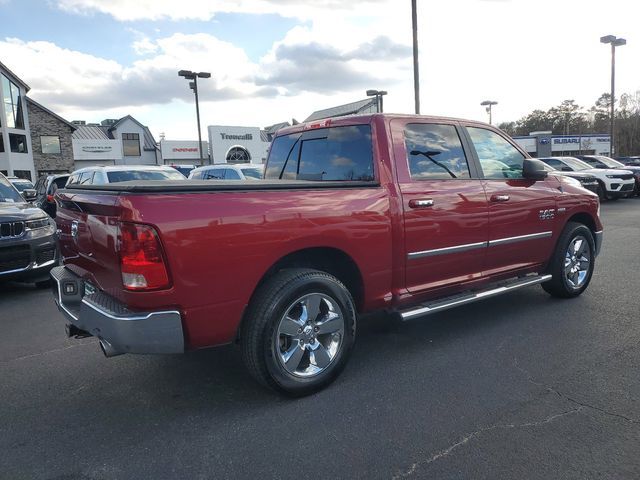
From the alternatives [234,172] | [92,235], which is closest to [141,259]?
[92,235]

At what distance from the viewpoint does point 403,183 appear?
150 inches

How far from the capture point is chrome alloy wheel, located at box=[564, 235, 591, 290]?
5.34 meters

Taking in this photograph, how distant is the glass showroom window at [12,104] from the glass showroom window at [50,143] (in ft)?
7.23

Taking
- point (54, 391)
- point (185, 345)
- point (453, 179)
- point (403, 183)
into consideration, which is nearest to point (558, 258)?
point (453, 179)

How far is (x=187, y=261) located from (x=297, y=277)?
0.75m

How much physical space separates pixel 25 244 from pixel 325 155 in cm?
423

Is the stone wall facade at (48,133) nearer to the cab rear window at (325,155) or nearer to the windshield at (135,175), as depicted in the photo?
the windshield at (135,175)

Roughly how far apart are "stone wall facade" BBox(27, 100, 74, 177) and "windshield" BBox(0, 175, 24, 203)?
4104 cm

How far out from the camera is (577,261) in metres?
5.45

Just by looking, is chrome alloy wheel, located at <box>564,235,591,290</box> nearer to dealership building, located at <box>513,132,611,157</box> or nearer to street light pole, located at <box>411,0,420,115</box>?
street light pole, located at <box>411,0,420,115</box>

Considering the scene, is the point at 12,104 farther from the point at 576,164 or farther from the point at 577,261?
the point at 577,261

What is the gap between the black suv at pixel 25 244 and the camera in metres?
6.06

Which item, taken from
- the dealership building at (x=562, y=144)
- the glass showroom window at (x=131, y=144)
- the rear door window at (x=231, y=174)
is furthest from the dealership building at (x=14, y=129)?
the dealership building at (x=562, y=144)

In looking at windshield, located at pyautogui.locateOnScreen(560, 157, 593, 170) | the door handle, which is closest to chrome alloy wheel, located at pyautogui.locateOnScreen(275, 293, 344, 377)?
the door handle
